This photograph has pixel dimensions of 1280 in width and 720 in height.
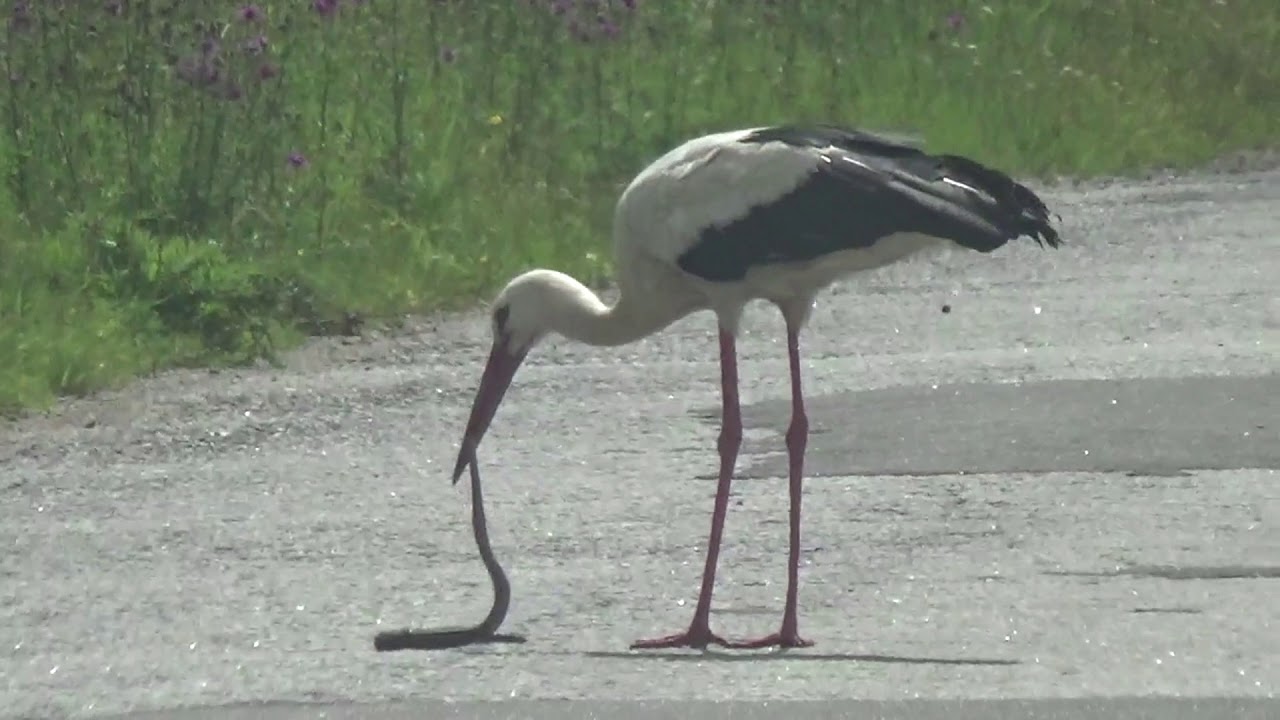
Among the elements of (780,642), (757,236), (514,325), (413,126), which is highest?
(757,236)

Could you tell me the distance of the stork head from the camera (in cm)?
773

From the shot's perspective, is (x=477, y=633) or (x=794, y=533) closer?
(x=477, y=633)

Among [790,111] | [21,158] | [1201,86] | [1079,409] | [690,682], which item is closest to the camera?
[690,682]

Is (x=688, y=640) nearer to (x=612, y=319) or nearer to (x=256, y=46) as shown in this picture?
(x=612, y=319)

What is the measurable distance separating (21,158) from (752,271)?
6.15 metres

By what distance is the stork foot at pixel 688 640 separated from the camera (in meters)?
6.68

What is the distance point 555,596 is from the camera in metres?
7.18

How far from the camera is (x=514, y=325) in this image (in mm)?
7762

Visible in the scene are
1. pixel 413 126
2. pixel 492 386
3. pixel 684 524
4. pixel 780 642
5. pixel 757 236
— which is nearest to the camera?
pixel 780 642

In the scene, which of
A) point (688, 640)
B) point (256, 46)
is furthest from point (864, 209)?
point (256, 46)

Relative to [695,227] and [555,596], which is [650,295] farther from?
[555,596]

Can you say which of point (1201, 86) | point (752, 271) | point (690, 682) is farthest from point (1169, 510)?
point (1201, 86)

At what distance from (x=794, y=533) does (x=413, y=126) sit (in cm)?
792

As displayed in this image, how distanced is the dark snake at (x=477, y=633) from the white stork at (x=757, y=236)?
13.0 inches
